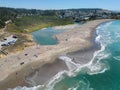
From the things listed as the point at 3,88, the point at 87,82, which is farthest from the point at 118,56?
the point at 3,88

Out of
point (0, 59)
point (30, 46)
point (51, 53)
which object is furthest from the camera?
point (30, 46)

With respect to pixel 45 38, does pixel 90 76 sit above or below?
above

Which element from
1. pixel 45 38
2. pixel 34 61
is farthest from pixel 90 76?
pixel 45 38

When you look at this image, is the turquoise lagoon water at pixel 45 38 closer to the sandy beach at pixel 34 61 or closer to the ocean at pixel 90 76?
the sandy beach at pixel 34 61

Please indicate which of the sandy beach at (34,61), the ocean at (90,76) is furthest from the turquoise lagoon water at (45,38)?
the ocean at (90,76)

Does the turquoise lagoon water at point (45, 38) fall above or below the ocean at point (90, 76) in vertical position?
below

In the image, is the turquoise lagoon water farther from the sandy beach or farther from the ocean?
the ocean

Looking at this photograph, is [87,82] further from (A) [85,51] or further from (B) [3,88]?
(A) [85,51]

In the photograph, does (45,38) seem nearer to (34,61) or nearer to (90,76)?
(34,61)

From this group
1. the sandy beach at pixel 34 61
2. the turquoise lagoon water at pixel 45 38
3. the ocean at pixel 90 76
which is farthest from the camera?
the turquoise lagoon water at pixel 45 38

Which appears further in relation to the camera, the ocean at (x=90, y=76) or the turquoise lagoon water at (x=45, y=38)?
the turquoise lagoon water at (x=45, y=38)

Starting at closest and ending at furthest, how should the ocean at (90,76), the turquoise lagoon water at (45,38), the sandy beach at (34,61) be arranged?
the ocean at (90,76), the sandy beach at (34,61), the turquoise lagoon water at (45,38)
